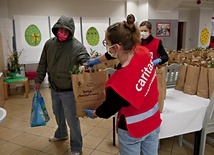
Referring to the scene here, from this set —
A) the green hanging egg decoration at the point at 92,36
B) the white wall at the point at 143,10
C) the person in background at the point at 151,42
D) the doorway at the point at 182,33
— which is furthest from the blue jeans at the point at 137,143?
the doorway at the point at 182,33

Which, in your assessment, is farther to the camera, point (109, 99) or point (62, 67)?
point (62, 67)

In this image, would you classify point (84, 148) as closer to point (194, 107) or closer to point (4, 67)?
point (194, 107)

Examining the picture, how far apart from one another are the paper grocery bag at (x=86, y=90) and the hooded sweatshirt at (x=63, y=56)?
1.17 feet

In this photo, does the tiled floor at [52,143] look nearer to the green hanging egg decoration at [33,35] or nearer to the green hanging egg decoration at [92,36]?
the green hanging egg decoration at [33,35]

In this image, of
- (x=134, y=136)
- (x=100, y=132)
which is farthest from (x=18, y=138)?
(x=134, y=136)

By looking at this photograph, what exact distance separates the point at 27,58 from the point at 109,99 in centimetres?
467

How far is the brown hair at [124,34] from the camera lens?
995mm

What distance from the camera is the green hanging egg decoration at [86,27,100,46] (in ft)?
19.0

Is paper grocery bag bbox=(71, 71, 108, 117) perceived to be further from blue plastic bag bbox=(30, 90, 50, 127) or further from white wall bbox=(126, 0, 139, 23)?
white wall bbox=(126, 0, 139, 23)

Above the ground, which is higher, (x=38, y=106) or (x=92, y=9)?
(x=92, y=9)

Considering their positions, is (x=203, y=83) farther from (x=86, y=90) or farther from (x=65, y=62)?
(x=65, y=62)

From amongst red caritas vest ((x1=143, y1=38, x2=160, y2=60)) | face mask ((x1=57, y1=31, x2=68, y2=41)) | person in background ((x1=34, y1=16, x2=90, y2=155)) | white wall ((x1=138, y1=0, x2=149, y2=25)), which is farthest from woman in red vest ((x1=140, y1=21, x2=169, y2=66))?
white wall ((x1=138, y1=0, x2=149, y2=25))

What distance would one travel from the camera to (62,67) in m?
1.91

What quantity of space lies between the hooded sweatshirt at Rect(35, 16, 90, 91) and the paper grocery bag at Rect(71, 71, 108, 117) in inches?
14.0
